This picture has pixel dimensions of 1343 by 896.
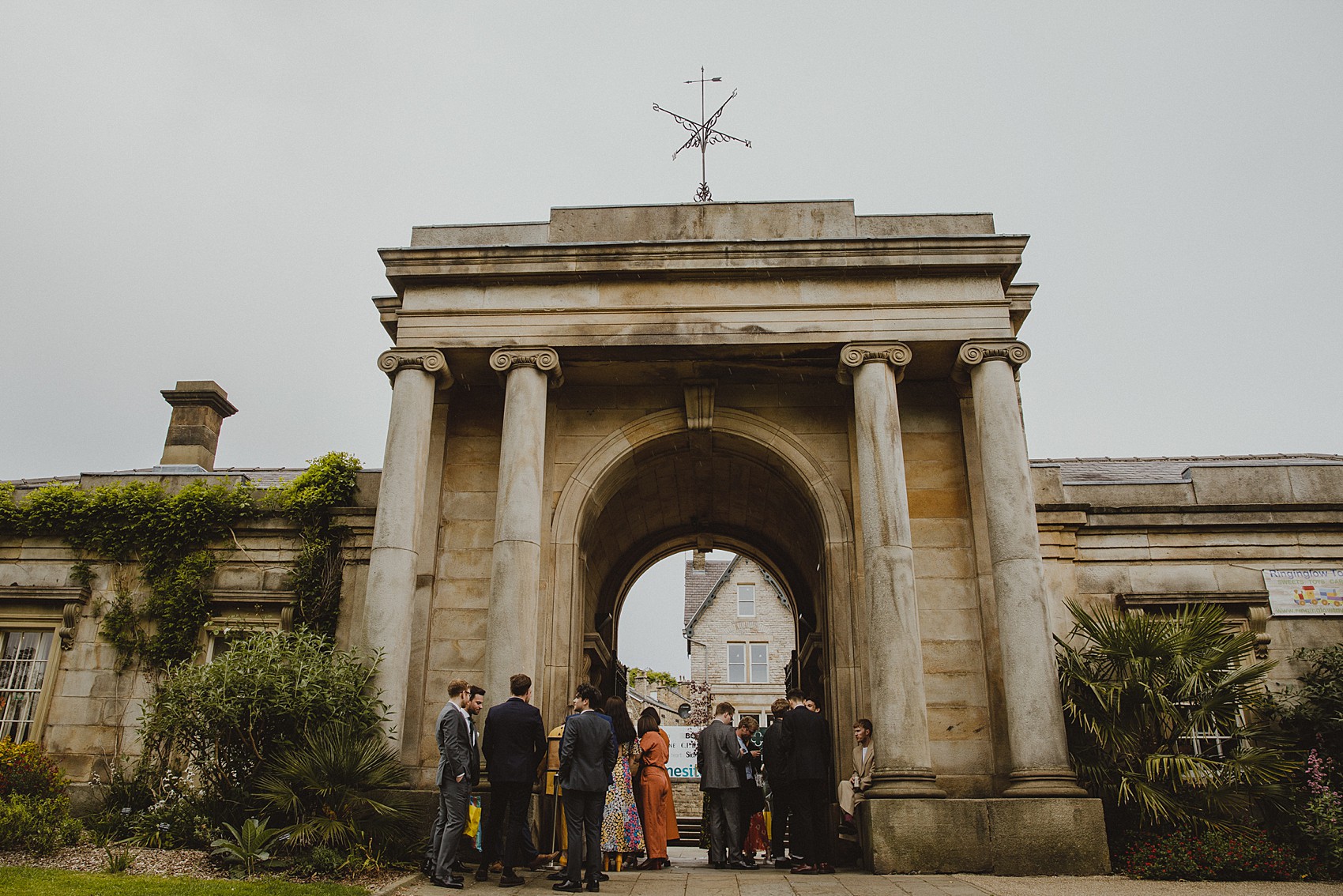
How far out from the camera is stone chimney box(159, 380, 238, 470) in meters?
18.2

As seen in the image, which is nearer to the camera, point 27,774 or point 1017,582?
point 1017,582

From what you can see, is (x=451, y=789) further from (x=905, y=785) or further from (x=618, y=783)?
(x=905, y=785)

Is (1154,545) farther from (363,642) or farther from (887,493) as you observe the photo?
(363,642)

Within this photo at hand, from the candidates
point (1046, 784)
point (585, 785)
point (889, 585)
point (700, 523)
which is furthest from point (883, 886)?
point (700, 523)

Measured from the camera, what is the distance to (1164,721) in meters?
11.2

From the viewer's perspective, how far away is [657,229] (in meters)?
13.4

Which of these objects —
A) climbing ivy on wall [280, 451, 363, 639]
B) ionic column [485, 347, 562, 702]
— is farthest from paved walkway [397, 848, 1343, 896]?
climbing ivy on wall [280, 451, 363, 639]

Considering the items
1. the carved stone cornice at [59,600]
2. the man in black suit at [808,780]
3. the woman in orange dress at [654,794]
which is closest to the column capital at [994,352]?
the man in black suit at [808,780]

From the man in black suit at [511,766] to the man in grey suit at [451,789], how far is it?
0.22 m

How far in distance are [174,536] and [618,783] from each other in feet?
27.0

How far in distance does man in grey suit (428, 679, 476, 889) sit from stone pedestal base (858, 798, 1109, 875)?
4290 millimetres

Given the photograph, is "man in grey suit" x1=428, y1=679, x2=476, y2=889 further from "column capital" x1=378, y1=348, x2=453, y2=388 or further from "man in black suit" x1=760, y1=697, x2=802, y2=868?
"column capital" x1=378, y1=348, x2=453, y2=388

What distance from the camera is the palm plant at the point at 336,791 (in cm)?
930

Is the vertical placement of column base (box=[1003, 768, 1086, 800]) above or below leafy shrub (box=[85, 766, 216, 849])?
above
